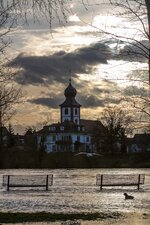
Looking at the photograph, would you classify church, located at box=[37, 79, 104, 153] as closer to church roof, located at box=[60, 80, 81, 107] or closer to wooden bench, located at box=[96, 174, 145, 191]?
church roof, located at box=[60, 80, 81, 107]

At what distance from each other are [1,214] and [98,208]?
4.81 metres

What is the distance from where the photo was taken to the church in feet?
511

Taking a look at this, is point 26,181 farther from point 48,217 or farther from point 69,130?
point 69,130

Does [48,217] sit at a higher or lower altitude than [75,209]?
higher

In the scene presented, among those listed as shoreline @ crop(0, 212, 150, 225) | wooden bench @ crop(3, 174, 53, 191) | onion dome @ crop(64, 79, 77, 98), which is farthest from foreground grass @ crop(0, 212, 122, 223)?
onion dome @ crop(64, 79, 77, 98)

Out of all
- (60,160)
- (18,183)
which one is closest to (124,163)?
(60,160)

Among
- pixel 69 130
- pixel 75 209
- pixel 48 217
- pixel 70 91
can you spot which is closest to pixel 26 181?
pixel 75 209

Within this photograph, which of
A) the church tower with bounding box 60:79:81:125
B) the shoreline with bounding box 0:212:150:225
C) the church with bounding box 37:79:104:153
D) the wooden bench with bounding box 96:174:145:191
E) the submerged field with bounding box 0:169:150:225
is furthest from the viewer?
the church tower with bounding box 60:79:81:125

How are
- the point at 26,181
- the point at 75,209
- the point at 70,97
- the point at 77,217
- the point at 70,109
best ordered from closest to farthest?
the point at 77,217 < the point at 75,209 < the point at 26,181 < the point at 70,97 < the point at 70,109

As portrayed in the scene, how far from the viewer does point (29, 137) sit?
148250 mm

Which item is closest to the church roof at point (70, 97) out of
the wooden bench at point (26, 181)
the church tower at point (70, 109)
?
the church tower at point (70, 109)

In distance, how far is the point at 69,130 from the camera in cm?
16288

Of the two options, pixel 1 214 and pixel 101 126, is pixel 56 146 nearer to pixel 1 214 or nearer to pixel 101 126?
pixel 101 126

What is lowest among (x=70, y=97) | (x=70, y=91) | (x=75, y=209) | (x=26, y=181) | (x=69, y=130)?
(x=75, y=209)
